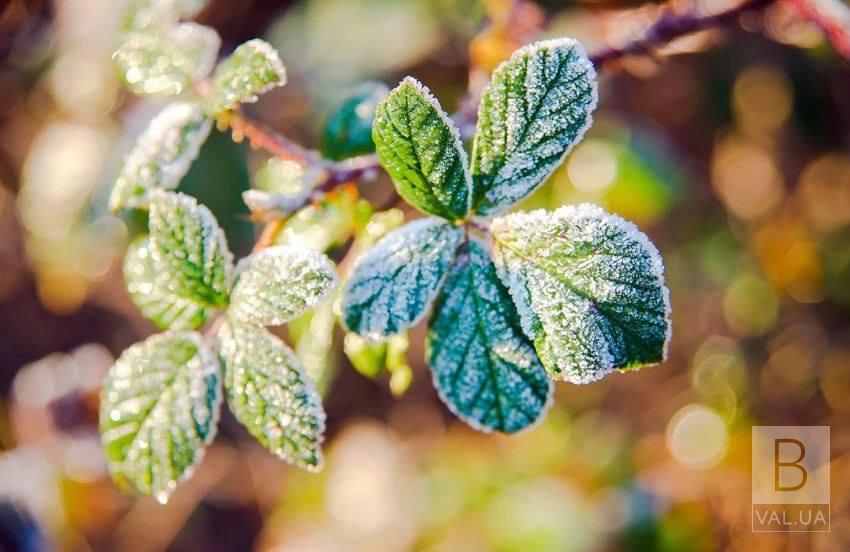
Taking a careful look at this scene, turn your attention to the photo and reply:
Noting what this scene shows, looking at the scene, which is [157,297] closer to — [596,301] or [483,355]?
[483,355]

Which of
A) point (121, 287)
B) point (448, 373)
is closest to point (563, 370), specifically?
point (448, 373)

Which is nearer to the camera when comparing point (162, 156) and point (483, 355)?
point (483, 355)

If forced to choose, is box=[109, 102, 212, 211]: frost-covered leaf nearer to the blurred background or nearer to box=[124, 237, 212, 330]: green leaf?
box=[124, 237, 212, 330]: green leaf

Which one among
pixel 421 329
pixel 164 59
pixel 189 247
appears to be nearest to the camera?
pixel 189 247

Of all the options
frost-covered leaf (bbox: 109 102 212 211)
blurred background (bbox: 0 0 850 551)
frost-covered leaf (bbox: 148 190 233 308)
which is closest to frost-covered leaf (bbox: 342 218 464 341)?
frost-covered leaf (bbox: 148 190 233 308)

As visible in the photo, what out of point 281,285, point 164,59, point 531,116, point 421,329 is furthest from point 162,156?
point 421,329

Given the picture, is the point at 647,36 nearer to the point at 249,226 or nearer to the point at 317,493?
the point at 249,226
